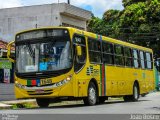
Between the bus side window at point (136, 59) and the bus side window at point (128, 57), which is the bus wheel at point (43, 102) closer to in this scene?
the bus side window at point (128, 57)

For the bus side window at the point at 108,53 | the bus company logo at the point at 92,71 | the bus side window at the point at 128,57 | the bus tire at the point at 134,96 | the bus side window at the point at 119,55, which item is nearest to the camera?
the bus company logo at the point at 92,71

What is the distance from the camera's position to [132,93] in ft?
88.5

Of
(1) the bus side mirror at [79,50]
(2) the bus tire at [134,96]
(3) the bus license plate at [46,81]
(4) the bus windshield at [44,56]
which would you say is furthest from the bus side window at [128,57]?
(3) the bus license plate at [46,81]

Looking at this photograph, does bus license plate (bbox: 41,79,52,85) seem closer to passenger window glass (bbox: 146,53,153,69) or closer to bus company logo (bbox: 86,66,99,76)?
bus company logo (bbox: 86,66,99,76)

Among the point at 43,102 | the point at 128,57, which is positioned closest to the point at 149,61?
the point at 128,57

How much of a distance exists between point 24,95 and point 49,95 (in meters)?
1.21

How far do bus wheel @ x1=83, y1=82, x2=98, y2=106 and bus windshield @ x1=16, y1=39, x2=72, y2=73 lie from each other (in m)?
2.06

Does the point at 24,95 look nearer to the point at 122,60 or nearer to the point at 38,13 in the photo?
the point at 122,60

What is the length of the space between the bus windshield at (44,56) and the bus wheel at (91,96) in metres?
2.06

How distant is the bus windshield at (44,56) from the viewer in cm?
1969

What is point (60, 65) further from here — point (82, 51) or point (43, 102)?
point (43, 102)

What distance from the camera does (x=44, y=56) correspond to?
20.0 metres

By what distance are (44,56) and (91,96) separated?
289 cm

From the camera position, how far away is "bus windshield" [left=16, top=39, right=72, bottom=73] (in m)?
19.7
